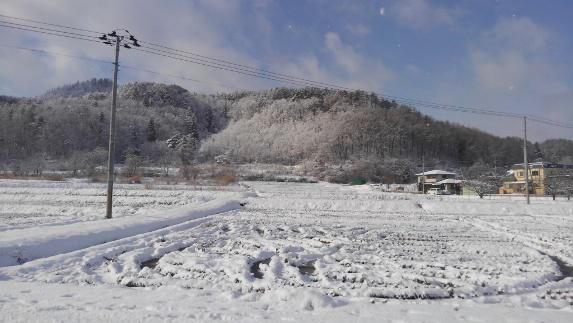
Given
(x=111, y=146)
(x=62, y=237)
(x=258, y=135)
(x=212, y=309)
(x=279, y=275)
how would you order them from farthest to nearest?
1. (x=258, y=135)
2. (x=111, y=146)
3. (x=62, y=237)
4. (x=279, y=275)
5. (x=212, y=309)

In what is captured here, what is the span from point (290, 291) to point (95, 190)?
3577cm

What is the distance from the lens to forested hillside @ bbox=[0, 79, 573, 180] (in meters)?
103

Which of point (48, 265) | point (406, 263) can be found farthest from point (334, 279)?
point (48, 265)

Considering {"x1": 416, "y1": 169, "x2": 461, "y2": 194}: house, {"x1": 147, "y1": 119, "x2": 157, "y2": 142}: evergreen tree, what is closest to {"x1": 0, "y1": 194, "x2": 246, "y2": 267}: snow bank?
{"x1": 416, "y1": 169, "x2": 461, "y2": 194}: house

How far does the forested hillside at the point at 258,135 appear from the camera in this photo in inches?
4072

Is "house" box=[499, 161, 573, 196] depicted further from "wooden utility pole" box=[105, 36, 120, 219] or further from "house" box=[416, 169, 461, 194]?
"wooden utility pole" box=[105, 36, 120, 219]

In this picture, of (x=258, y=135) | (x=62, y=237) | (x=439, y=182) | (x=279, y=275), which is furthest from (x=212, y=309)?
(x=258, y=135)

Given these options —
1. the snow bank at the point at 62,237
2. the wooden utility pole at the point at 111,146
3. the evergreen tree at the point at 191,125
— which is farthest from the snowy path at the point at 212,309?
the evergreen tree at the point at 191,125

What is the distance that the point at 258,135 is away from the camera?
441ft

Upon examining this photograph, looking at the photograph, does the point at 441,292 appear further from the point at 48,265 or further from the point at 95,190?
the point at 95,190

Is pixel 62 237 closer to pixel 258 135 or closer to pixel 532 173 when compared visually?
pixel 532 173

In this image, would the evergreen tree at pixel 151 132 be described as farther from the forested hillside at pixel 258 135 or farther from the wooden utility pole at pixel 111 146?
the wooden utility pole at pixel 111 146

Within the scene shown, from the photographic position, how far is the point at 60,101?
14738cm

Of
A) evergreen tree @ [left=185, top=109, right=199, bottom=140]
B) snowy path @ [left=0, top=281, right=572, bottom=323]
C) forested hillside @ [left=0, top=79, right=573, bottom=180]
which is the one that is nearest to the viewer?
snowy path @ [left=0, top=281, right=572, bottom=323]
